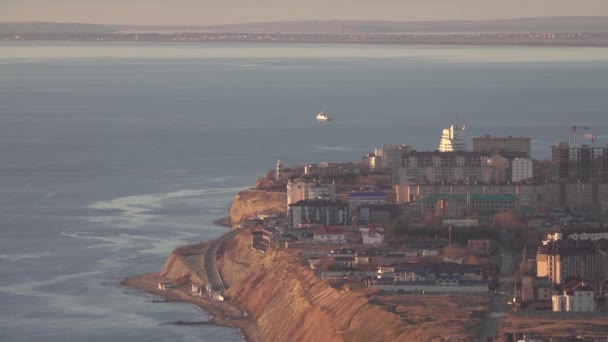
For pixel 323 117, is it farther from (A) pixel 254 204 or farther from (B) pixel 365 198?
(B) pixel 365 198

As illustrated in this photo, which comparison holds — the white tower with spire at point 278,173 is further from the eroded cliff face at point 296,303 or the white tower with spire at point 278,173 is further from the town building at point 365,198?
the eroded cliff face at point 296,303

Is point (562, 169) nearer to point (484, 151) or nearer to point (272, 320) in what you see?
point (484, 151)

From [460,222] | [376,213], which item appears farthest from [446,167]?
[460,222]

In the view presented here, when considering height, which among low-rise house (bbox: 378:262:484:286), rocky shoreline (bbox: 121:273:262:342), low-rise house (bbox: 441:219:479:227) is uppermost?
low-rise house (bbox: 441:219:479:227)

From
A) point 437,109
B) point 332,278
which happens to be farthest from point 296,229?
point 437,109

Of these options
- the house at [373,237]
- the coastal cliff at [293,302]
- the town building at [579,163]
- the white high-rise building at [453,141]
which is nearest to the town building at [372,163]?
the white high-rise building at [453,141]

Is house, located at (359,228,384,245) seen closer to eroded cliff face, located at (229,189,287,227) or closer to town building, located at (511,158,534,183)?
eroded cliff face, located at (229,189,287,227)

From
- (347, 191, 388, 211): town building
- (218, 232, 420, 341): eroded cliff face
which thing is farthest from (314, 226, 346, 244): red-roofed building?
(347, 191, 388, 211): town building
